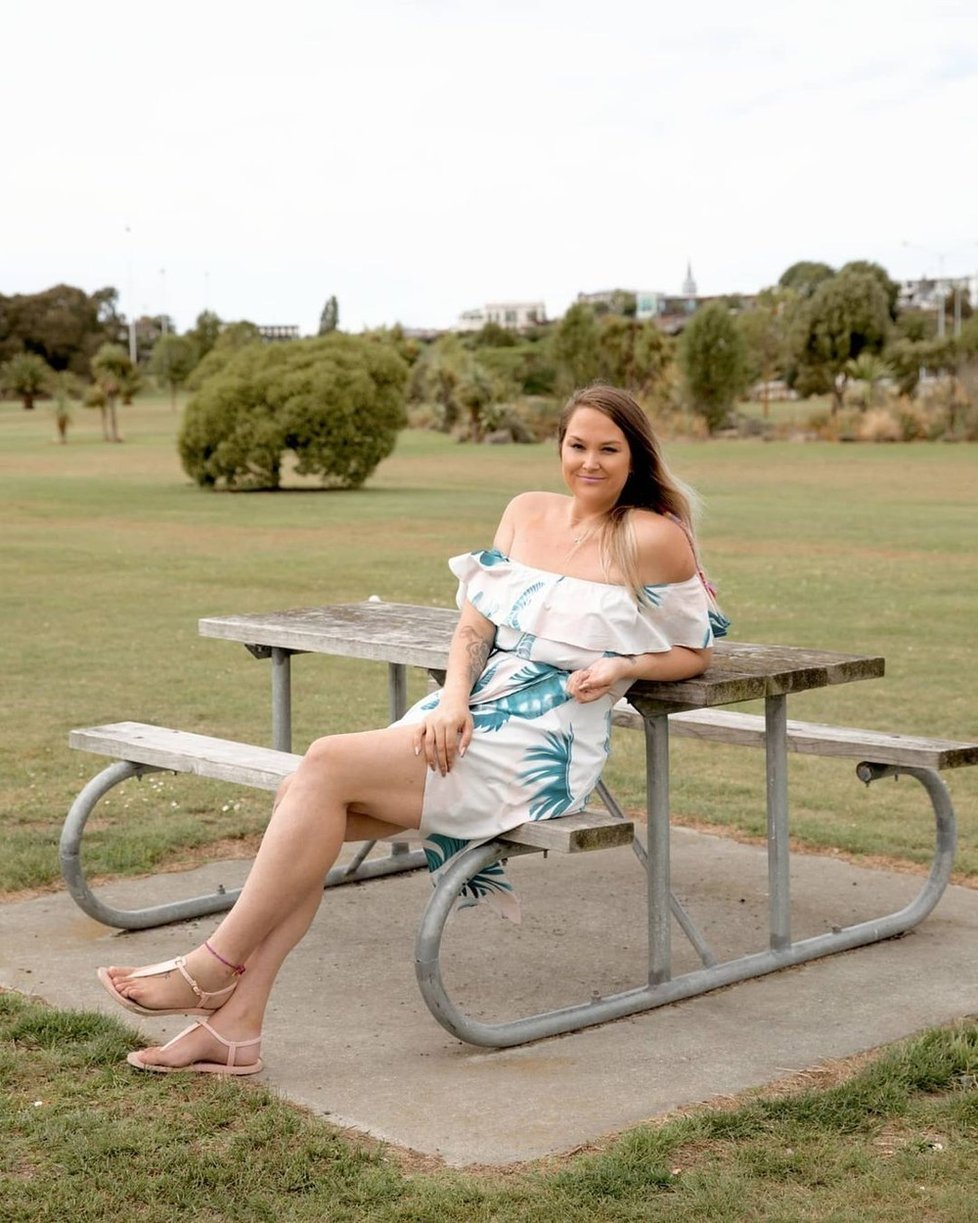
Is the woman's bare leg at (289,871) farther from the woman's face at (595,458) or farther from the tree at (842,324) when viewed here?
the tree at (842,324)

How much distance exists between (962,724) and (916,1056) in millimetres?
5249

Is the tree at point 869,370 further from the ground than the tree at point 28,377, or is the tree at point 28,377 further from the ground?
the tree at point 28,377

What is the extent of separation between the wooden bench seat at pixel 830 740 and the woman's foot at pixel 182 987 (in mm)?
1639

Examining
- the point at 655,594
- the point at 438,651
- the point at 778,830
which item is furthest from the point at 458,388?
the point at 655,594

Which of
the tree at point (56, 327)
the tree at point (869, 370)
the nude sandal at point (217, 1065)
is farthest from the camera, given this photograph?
the tree at point (56, 327)

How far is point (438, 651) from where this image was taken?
16.3ft

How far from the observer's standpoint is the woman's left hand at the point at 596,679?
432 centimetres

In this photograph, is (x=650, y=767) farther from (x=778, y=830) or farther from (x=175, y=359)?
(x=175, y=359)

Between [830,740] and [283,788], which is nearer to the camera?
[283,788]

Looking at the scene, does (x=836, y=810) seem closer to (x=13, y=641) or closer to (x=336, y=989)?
(x=336, y=989)

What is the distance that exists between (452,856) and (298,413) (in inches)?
1019

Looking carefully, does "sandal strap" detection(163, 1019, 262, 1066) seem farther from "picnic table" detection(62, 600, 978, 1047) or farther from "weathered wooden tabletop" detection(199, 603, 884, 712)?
"weathered wooden tabletop" detection(199, 603, 884, 712)

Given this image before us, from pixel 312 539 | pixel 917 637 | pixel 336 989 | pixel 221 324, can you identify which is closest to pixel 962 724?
pixel 917 637

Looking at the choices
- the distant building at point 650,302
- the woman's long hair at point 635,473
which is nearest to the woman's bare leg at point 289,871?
the woman's long hair at point 635,473
